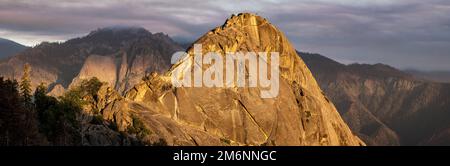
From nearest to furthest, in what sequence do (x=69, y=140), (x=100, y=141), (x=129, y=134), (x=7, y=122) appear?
(x=7, y=122) < (x=69, y=140) < (x=100, y=141) < (x=129, y=134)

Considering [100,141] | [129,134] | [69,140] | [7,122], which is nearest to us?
[7,122]

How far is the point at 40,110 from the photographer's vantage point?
569 ft

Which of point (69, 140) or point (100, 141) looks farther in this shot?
point (100, 141)
